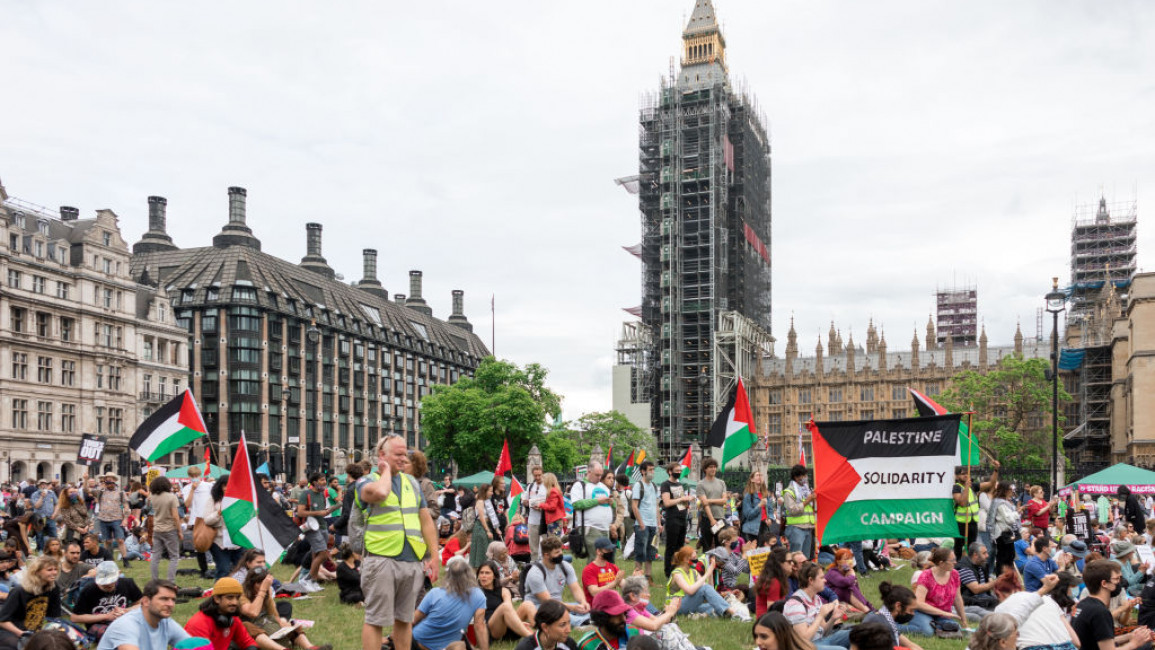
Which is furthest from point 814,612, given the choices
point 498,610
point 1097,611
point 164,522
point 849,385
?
point 849,385

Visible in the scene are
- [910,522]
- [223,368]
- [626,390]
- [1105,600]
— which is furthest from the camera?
[626,390]

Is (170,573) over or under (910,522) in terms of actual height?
under

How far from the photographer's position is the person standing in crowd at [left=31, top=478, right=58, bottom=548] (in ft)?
68.1

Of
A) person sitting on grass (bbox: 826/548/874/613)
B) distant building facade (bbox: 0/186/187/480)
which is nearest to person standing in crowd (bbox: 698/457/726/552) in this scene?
person sitting on grass (bbox: 826/548/874/613)

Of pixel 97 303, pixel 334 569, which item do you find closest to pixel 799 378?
pixel 97 303

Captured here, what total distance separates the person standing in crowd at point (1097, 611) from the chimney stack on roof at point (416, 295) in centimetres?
12107

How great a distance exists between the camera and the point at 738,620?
13555mm

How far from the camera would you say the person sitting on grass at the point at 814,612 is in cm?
1021

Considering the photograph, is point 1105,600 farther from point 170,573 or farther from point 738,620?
point 170,573

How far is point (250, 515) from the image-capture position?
13.7 m

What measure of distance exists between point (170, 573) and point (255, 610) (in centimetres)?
543

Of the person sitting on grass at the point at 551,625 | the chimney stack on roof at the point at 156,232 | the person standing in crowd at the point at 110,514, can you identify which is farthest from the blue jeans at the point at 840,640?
the chimney stack on roof at the point at 156,232

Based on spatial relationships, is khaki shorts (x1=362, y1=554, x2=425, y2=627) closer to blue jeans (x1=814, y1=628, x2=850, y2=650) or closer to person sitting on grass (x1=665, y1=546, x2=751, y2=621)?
blue jeans (x1=814, y1=628, x2=850, y2=650)

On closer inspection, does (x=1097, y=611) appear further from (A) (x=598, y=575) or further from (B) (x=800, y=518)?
(B) (x=800, y=518)
